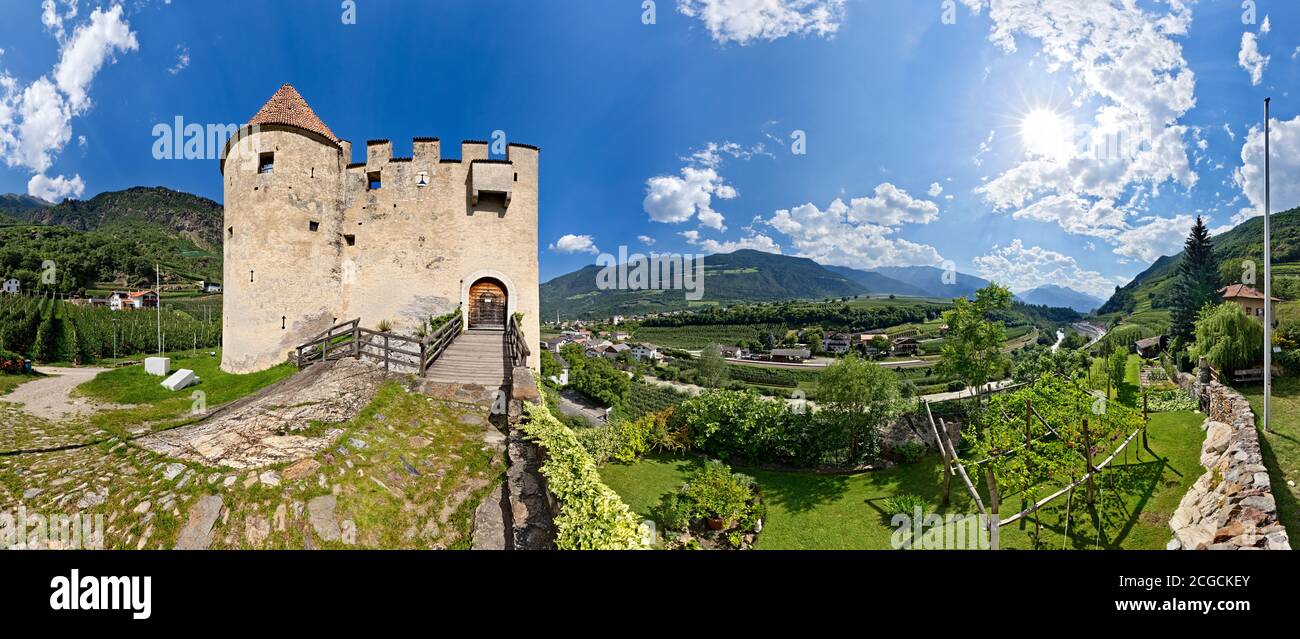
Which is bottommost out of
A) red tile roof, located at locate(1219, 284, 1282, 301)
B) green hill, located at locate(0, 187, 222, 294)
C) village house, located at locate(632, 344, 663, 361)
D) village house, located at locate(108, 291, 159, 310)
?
village house, located at locate(632, 344, 663, 361)

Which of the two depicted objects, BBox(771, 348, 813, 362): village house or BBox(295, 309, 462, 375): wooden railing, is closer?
BBox(295, 309, 462, 375): wooden railing

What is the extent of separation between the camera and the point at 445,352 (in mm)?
10977

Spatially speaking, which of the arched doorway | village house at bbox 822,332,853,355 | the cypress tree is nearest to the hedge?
the arched doorway

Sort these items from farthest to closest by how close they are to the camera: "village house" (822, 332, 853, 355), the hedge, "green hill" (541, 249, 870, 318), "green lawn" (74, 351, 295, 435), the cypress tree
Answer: "green hill" (541, 249, 870, 318) → "village house" (822, 332, 853, 355) → the cypress tree → "green lawn" (74, 351, 295, 435) → the hedge

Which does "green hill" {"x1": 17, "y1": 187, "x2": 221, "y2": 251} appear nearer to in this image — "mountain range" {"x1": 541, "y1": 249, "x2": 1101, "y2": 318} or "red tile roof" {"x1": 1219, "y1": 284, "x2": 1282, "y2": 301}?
"mountain range" {"x1": 541, "y1": 249, "x2": 1101, "y2": 318}

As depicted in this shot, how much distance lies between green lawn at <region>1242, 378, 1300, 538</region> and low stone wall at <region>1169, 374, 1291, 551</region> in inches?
13.8

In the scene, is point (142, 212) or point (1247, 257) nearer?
point (1247, 257)

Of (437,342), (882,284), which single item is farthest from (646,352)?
(882,284)

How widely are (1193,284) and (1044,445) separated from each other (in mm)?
39295

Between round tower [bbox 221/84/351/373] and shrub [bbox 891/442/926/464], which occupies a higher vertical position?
round tower [bbox 221/84/351/373]

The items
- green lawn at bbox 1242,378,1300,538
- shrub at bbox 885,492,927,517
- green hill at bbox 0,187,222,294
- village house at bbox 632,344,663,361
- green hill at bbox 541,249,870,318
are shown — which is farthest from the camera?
green hill at bbox 541,249,870,318

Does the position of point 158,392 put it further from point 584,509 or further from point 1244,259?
point 1244,259

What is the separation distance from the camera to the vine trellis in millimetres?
6934
